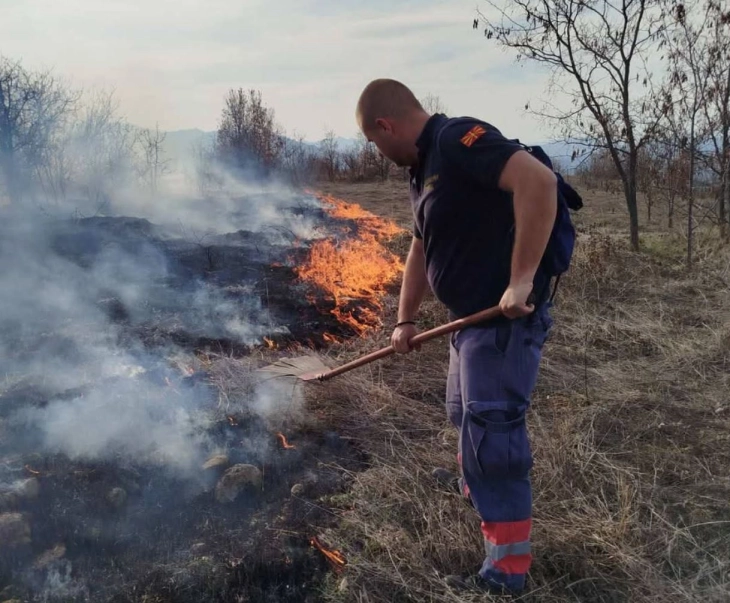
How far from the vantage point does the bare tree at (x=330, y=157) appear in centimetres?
2680

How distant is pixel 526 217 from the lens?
1.97m

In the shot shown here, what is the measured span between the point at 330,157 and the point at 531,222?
26184 mm

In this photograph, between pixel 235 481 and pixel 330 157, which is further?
pixel 330 157

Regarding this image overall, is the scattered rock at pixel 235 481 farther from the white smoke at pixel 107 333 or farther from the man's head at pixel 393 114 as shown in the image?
the man's head at pixel 393 114

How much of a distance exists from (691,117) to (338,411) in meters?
8.88

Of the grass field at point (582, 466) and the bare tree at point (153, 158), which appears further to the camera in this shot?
the bare tree at point (153, 158)

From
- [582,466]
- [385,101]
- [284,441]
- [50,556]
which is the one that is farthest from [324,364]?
[385,101]

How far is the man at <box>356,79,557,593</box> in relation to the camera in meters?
2.03

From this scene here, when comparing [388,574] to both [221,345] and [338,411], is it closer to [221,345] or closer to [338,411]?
[338,411]

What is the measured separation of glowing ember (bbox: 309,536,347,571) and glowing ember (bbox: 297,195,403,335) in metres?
3.31

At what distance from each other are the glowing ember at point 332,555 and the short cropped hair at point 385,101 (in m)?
2.01

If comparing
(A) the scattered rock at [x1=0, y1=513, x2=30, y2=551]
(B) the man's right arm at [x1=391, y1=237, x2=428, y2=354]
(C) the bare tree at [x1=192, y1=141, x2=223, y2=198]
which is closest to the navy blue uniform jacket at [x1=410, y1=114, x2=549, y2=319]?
(B) the man's right arm at [x1=391, y1=237, x2=428, y2=354]

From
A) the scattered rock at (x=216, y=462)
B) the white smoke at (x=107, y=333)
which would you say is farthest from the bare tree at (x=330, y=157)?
the scattered rock at (x=216, y=462)

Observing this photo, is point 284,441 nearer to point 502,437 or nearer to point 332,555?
point 332,555
